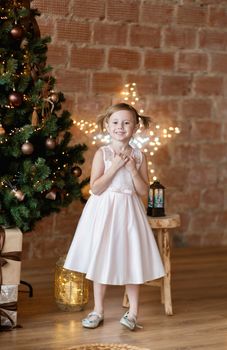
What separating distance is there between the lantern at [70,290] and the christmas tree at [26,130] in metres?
0.41

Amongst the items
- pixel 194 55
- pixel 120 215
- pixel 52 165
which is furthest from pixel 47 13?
pixel 120 215

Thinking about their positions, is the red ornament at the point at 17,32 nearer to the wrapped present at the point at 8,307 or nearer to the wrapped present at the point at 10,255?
the wrapped present at the point at 10,255

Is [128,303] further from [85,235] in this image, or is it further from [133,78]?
[133,78]

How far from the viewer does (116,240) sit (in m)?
3.46

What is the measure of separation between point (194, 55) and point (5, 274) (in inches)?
107

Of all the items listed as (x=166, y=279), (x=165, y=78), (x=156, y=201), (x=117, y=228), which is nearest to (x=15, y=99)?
(x=117, y=228)

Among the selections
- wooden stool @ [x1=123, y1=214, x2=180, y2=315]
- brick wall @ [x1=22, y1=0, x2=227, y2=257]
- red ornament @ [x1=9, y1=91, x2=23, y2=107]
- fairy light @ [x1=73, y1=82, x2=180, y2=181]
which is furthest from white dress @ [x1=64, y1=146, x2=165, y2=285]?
brick wall @ [x1=22, y1=0, x2=227, y2=257]

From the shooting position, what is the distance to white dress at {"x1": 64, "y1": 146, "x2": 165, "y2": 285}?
11.3ft

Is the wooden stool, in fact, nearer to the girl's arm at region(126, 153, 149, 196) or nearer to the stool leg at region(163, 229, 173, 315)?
the stool leg at region(163, 229, 173, 315)

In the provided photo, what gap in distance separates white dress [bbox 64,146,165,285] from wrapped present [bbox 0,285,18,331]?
31 cm

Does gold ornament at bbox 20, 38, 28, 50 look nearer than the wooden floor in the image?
No

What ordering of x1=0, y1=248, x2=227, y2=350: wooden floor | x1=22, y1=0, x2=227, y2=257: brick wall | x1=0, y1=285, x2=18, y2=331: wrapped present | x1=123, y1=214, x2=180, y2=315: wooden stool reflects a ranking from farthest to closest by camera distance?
x1=22, y1=0, x2=227, y2=257: brick wall, x1=123, y1=214, x2=180, y2=315: wooden stool, x1=0, y1=285, x2=18, y2=331: wrapped present, x1=0, y1=248, x2=227, y2=350: wooden floor

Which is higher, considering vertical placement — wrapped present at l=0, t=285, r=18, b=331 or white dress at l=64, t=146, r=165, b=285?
white dress at l=64, t=146, r=165, b=285

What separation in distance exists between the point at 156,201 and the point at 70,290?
681 mm
